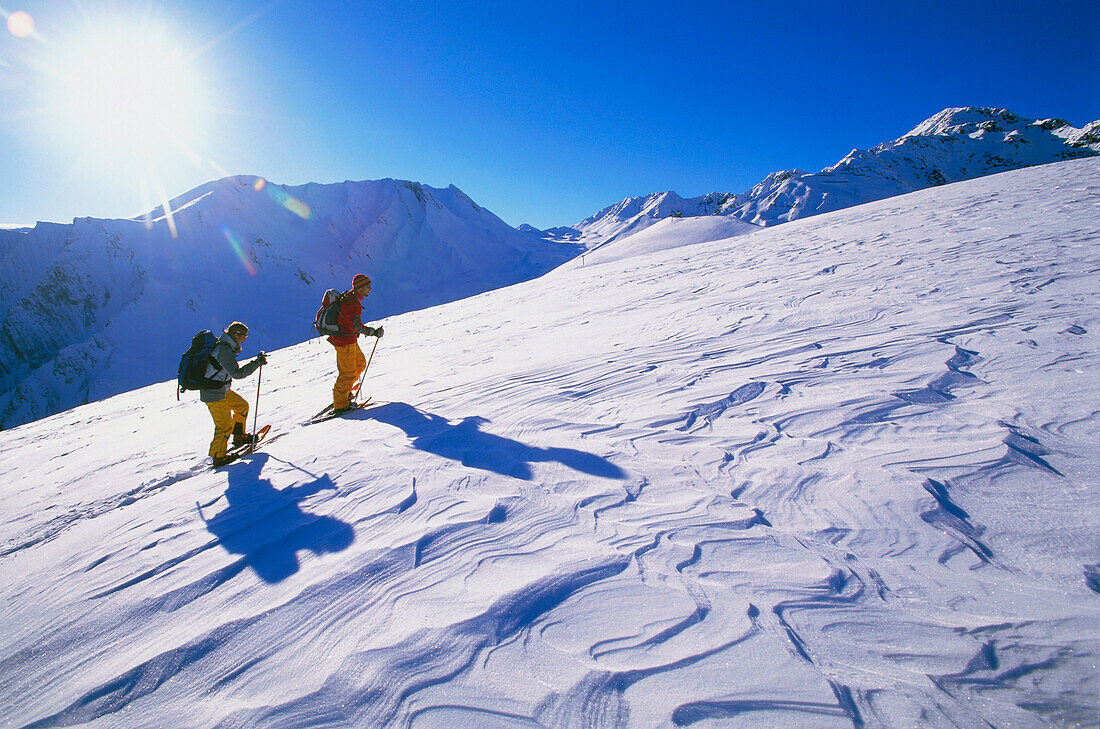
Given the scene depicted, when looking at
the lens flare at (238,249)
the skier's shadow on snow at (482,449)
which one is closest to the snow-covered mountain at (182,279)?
the lens flare at (238,249)

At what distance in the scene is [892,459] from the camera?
2.69 metres

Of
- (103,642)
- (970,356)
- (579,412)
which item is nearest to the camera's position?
(103,642)

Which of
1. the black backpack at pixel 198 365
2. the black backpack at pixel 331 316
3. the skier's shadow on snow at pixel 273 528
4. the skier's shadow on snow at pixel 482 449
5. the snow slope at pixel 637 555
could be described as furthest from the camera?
the black backpack at pixel 331 316

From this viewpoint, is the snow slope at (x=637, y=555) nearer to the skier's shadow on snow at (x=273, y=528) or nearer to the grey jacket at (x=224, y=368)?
the skier's shadow on snow at (x=273, y=528)

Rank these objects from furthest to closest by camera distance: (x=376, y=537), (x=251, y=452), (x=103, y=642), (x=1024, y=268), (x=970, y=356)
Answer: (x=1024, y=268) < (x=251, y=452) < (x=970, y=356) < (x=376, y=537) < (x=103, y=642)

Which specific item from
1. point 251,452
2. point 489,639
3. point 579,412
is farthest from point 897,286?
point 251,452

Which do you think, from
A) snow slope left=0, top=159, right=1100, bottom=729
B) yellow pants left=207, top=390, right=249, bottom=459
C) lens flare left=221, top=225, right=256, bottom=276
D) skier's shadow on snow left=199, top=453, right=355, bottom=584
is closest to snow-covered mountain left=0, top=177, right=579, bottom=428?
lens flare left=221, top=225, right=256, bottom=276

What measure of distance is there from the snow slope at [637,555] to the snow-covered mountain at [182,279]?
5726 cm

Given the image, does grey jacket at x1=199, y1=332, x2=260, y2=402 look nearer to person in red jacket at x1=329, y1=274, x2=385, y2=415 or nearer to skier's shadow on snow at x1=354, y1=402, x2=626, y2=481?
person in red jacket at x1=329, y1=274, x2=385, y2=415

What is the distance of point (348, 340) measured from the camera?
6.12 m

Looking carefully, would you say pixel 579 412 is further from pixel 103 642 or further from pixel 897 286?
pixel 897 286

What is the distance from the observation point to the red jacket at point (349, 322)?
19.9 ft

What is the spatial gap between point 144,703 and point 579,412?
3373 millimetres

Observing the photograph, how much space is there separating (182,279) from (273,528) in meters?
76.3
